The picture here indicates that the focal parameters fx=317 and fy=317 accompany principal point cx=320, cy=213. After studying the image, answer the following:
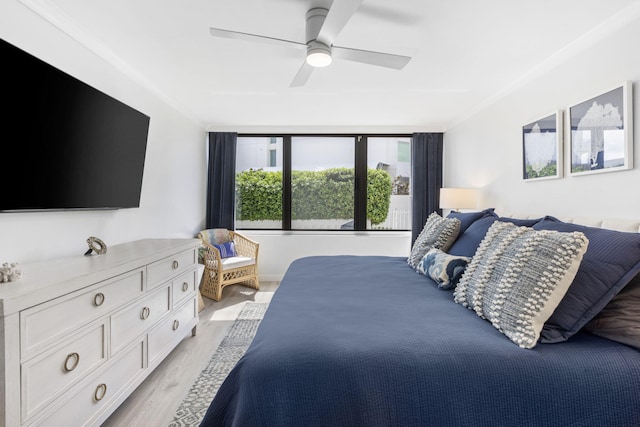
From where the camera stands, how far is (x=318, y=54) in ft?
6.58

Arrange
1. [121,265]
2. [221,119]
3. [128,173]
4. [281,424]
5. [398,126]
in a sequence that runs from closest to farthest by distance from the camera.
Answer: [281,424] < [121,265] < [128,173] < [221,119] < [398,126]

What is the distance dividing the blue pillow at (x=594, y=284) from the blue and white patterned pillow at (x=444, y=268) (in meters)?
0.63

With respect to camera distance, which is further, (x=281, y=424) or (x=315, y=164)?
(x=315, y=164)

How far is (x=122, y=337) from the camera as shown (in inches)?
69.9

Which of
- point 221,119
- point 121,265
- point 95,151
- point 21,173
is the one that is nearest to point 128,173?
point 95,151

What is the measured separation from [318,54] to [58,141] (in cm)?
164

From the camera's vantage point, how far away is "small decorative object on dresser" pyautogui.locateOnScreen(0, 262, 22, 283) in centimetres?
131

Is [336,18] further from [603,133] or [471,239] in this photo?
[603,133]

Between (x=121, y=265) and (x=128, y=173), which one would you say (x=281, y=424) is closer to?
(x=121, y=265)

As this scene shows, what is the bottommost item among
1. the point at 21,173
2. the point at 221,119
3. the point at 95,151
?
the point at 21,173

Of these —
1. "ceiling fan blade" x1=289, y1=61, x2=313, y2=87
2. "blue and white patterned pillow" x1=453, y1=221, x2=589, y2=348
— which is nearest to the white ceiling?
"ceiling fan blade" x1=289, y1=61, x2=313, y2=87

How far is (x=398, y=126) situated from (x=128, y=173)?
11.8 ft

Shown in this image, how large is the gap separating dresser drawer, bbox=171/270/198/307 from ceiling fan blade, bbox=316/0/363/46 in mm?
2016

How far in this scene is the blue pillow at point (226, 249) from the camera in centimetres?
418
